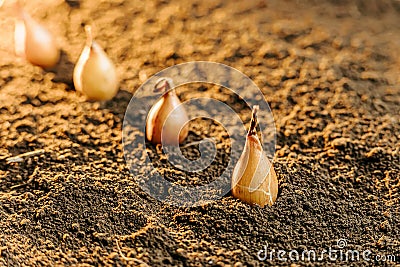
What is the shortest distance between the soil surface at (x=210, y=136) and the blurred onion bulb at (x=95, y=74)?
34 mm

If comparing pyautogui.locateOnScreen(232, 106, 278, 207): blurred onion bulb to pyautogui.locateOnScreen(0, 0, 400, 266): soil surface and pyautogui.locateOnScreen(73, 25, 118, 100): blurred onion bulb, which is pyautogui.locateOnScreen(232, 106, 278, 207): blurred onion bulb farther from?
pyautogui.locateOnScreen(73, 25, 118, 100): blurred onion bulb

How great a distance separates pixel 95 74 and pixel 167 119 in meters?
0.25

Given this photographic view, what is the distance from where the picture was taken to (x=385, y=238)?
121cm

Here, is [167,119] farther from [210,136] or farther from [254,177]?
[254,177]

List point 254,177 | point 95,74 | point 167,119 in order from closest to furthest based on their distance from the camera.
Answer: point 254,177 < point 167,119 < point 95,74

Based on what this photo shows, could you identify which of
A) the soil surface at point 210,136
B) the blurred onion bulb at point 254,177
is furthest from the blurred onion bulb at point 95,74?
the blurred onion bulb at point 254,177

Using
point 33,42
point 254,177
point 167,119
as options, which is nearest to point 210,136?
point 167,119

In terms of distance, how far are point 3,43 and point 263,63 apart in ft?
2.64

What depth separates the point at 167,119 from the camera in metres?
1.39

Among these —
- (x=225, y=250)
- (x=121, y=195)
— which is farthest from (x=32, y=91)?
(x=225, y=250)

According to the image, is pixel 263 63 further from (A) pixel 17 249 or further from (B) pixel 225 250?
(A) pixel 17 249

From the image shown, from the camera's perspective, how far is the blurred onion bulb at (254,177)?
3.96 feet

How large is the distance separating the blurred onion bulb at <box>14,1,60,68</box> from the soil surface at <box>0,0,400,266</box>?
36 millimetres

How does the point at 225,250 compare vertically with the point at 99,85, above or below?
below
